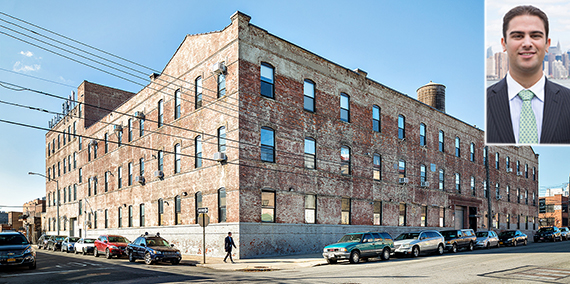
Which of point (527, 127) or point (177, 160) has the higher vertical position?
point (527, 127)

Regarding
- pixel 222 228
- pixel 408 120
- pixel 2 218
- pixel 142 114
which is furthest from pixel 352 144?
pixel 2 218

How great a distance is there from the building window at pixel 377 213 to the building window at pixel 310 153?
24.4 ft

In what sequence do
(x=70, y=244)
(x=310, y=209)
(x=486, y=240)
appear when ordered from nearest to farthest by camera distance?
(x=310, y=209) → (x=486, y=240) → (x=70, y=244)

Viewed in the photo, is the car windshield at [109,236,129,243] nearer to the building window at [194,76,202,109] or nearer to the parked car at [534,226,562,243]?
the building window at [194,76,202,109]

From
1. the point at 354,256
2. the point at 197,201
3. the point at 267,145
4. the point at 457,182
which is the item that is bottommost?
the point at 354,256

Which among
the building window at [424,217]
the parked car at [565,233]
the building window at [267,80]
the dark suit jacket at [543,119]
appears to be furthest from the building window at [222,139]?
the parked car at [565,233]

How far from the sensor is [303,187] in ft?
86.1

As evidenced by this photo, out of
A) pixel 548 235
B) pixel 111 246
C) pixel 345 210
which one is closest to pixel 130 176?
pixel 111 246

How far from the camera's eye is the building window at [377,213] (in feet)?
104

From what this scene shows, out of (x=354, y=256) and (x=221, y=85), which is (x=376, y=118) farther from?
(x=354, y=256)

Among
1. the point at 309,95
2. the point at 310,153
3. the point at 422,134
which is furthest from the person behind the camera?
the point at 422,134

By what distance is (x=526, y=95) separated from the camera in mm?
7781

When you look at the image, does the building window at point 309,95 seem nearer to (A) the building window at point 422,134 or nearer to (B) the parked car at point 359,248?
(B) the parked car at point 359,248

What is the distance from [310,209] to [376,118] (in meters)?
10.4
